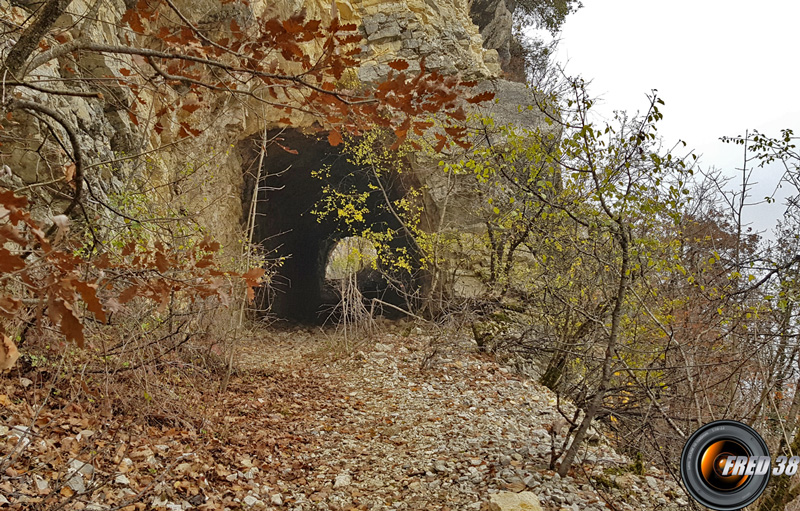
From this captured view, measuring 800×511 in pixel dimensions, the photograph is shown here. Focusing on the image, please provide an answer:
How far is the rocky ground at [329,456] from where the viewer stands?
2816 mm

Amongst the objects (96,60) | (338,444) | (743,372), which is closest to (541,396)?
(743,372)

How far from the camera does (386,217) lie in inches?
530

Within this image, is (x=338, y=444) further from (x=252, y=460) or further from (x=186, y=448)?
(x=186, y=448)

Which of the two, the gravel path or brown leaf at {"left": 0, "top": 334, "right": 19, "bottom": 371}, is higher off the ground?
brown leaf at {"left": 0, "top": 334, "right": 19, "bottom": 371}

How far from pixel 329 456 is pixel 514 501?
1.82m

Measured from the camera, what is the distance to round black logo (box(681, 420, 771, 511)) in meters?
2.72

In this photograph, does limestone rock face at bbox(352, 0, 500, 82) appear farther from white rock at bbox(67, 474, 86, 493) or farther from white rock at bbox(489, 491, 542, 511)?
white rock at bbox(67, 474, 86, 493)

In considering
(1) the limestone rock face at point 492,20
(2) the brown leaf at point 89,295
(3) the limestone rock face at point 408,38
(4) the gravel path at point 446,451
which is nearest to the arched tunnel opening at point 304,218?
(3) the limestone rock face at point 408,38

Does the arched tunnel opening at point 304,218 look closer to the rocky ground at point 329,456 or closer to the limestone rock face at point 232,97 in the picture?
the limestone rock face at point 232,97

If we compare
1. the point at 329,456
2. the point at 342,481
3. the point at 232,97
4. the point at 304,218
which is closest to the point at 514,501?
the point at 342,481

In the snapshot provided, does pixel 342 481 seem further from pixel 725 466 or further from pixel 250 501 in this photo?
pixel 725 466

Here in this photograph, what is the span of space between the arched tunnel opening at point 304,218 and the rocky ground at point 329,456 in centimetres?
667

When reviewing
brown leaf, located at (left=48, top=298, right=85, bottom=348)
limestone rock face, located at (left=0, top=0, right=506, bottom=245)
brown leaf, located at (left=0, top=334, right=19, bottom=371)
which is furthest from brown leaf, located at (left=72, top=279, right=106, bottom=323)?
limestone rock face, located at (left=0, top=0, right=506, bottom=245)

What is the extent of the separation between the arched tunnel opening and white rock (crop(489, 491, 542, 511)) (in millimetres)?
9123
